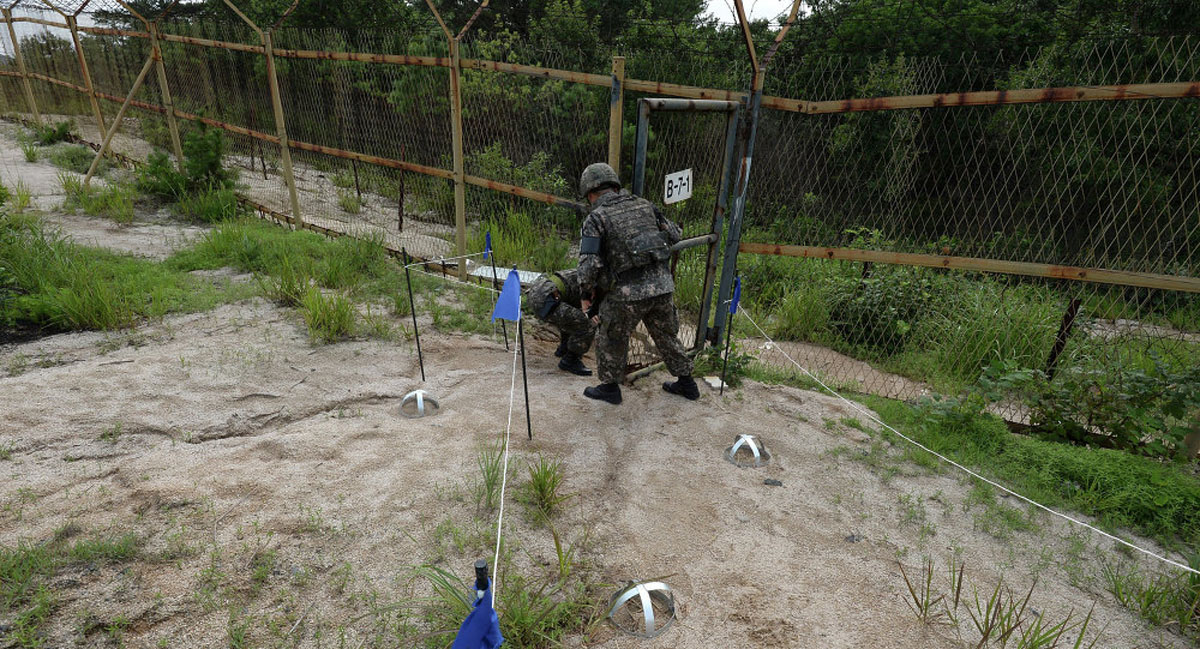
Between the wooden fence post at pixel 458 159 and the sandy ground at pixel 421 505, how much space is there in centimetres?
204

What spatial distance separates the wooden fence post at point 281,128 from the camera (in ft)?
21.8

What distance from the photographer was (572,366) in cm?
469

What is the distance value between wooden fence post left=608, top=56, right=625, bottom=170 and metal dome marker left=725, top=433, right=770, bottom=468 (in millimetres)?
1938

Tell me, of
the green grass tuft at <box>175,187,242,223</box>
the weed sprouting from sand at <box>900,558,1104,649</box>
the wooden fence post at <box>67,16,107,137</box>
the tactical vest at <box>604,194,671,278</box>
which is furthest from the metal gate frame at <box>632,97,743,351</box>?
the wooden fence post at <box>67,16,107,137</box>

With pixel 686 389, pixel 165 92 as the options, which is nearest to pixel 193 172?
pixel 165 92

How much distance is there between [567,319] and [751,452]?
5.11 feet

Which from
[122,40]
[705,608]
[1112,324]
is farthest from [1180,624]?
[122,40]

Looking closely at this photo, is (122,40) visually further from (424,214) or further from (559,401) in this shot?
(559,401)

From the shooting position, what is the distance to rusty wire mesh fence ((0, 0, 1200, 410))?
162 inches

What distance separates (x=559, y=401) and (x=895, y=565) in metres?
2.15

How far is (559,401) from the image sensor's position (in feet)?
13.7

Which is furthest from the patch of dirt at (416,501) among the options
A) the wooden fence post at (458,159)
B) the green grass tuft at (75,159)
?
the green grass tuft at (75,159)

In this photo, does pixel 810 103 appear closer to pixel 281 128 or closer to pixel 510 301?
pixel 510 301

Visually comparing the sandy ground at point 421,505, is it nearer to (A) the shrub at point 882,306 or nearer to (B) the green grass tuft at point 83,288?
(B) the green grass tuft at point 83,288
